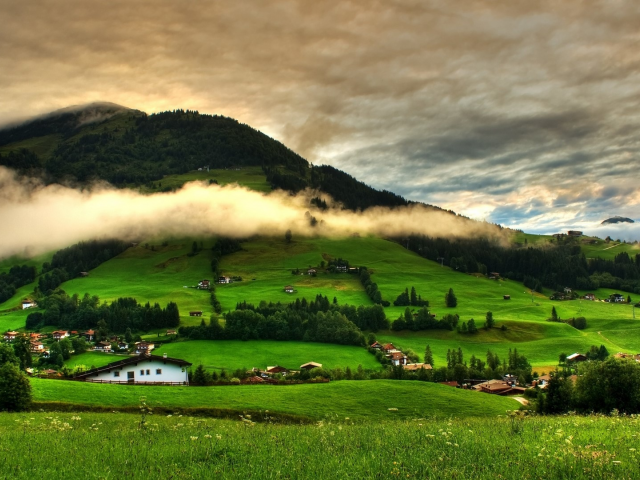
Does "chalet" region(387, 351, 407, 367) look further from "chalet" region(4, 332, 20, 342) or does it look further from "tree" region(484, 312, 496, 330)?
"chalet" region(4, 332, 20, 342)

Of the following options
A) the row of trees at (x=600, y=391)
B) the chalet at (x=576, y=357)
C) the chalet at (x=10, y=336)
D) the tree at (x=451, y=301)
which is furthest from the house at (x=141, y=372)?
the tree at (x=451, y=301)

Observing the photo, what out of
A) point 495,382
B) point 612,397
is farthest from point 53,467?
point 495,382

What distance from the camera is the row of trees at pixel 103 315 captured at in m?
153

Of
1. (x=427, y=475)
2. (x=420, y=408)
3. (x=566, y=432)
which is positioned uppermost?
(x=427, y=475)

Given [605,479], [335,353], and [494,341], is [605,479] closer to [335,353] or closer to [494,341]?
[335,353]

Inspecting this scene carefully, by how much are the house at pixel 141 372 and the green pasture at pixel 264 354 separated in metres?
34.8

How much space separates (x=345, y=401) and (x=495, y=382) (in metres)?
53.0

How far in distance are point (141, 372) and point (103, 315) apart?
343ft

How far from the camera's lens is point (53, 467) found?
499 inches

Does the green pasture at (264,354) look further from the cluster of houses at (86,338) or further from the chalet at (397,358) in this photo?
the cluster of houses at (86,338)

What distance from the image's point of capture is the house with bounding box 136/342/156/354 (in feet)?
404

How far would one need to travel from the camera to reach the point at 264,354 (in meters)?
119

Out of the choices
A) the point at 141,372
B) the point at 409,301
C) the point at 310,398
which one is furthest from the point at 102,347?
the point at 409,301

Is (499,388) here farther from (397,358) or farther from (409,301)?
(409,301)
